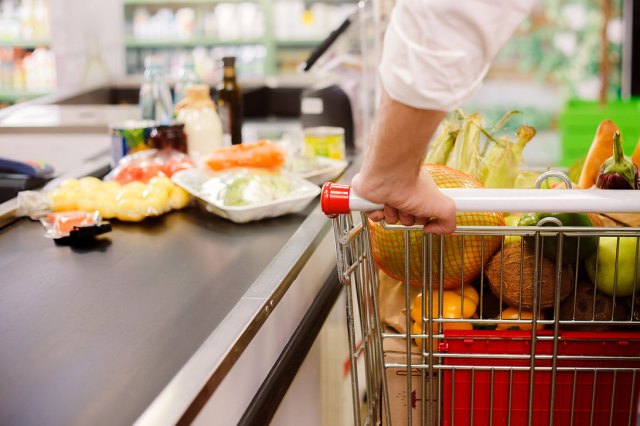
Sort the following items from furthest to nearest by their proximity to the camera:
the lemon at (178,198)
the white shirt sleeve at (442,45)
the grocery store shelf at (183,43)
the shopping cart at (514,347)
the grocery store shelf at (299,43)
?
the grocery store shelf at (183,43) < the grocery store shelf at (299,43) < the lemon at (178,198) < the shopping cart at (514,347) < the white shirt sleeve at (442,45)

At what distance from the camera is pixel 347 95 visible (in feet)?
8.85

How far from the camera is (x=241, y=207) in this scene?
5.67ft

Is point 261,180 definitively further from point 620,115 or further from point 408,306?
point 620,115

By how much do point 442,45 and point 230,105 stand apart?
167 cm

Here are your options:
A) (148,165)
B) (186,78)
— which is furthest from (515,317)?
(186,78)

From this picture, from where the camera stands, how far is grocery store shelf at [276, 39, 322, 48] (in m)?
6.24

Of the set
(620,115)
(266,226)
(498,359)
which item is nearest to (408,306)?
(498,359)

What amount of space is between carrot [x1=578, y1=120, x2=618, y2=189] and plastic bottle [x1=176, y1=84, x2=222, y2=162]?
3.53 feet

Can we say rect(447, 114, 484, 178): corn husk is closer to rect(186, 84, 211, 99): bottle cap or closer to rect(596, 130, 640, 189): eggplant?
rect(596, 130, 640, 189): eggplant

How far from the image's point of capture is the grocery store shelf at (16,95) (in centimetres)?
662

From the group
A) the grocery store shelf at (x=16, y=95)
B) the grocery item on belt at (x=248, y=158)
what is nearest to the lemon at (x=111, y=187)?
the grocery item on belt at (x=248, y=158)

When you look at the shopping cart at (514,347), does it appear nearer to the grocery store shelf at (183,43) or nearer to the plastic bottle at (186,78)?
the plastic bottle at (186,78)

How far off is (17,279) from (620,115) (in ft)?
8.90

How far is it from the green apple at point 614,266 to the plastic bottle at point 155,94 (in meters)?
1.50
